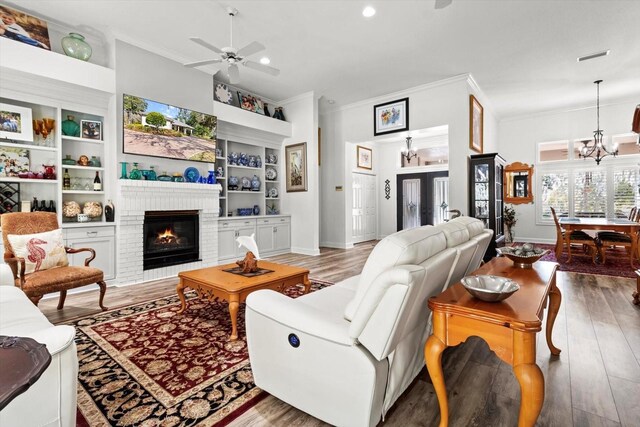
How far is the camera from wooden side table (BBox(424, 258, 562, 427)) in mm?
1223

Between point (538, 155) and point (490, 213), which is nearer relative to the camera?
point (490, 213)

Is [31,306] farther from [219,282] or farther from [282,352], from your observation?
[282,352]

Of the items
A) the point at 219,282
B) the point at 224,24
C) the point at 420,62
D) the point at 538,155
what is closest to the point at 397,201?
the point at 538,155

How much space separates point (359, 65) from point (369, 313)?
193 inches

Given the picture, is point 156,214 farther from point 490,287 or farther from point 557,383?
point 557,383

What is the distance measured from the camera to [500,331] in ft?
4.23

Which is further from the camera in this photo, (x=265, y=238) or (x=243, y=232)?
(x=265, y=238)

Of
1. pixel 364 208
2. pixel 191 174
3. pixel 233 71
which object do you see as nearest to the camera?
pixel 233 71

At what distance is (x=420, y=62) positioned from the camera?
16.6ft

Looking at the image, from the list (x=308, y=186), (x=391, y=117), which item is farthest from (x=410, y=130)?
(x=308, y=186)

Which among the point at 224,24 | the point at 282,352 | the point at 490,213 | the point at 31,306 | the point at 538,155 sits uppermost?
the point at 224,24

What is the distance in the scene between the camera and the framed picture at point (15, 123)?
11.9ft

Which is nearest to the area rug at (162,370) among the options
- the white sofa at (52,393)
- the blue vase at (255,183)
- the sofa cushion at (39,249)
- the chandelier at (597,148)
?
the white sofa at (52,393)

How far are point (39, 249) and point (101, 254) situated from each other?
1175mm
